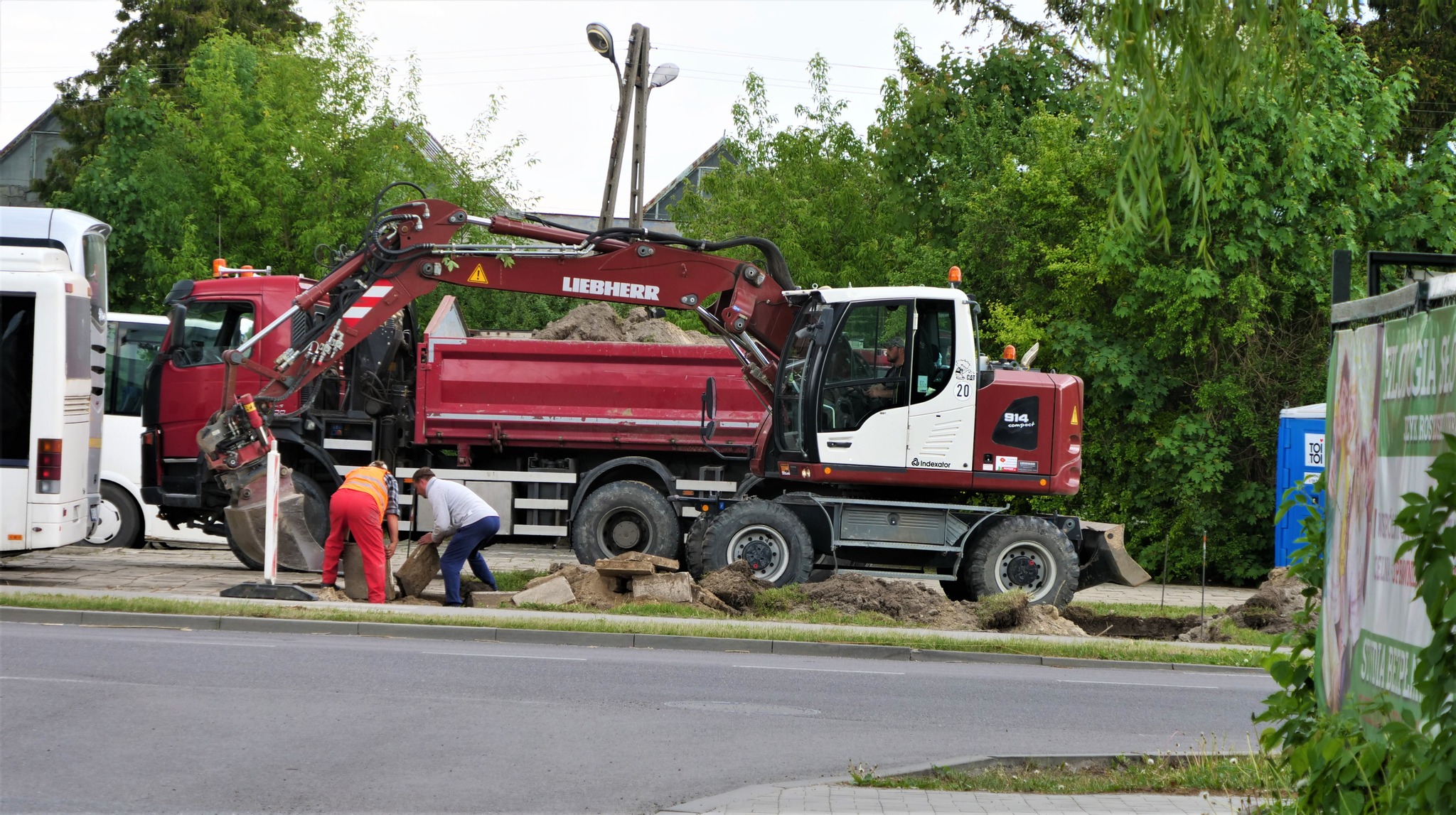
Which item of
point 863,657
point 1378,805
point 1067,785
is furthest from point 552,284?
point 1378,805

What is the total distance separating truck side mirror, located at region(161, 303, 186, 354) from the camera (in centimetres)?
1711

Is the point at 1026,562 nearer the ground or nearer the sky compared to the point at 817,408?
nearer the ground

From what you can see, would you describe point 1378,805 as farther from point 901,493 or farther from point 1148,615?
point 1148,615

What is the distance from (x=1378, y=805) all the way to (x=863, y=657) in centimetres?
817

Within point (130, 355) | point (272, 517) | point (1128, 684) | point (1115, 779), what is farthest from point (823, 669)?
point (130, 355)

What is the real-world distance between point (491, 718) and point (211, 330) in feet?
34.7

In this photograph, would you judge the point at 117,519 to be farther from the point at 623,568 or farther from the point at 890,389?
the point at 890,389

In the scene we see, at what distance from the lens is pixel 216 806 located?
19.9 feet

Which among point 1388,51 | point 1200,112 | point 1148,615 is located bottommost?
point 1148,615

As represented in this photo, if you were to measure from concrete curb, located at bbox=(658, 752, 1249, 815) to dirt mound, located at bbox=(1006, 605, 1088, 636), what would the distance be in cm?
586

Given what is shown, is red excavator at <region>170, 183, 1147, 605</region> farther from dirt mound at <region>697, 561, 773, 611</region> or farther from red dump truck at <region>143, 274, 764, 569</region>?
red dump truck at <region>143, 274, 764, 569</region>

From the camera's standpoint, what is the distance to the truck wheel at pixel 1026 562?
14773mm

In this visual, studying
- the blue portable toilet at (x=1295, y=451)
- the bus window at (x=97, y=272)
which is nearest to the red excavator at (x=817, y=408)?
the bus window at (x=97, y=272)

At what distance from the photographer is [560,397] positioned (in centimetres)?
1755
